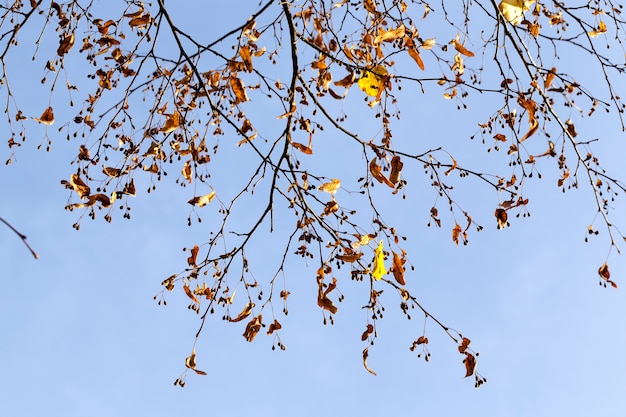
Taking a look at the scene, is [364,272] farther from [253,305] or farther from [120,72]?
[120,72]

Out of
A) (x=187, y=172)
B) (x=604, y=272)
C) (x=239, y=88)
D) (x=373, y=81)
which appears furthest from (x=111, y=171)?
(x=604, y=272)

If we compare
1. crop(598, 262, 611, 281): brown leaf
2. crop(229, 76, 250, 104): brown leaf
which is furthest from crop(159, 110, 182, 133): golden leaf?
crop(598, 262, 611, 281): brown leaf

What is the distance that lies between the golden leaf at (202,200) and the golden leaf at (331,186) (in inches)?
28.0

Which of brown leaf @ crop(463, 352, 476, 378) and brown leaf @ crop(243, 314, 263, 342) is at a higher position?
brown leaf @ crop(243, 314, 263, 342)

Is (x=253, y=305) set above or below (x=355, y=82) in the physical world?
below

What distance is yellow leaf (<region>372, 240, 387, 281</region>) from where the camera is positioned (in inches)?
176

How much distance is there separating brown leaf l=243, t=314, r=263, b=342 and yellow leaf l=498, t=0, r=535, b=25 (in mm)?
2663

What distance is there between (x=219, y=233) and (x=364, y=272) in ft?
3.54

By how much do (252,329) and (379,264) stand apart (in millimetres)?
994

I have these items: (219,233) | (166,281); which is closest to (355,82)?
(219,233)

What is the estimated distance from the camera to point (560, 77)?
473cm

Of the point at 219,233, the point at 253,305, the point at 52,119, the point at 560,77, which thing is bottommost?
the point at 253,305

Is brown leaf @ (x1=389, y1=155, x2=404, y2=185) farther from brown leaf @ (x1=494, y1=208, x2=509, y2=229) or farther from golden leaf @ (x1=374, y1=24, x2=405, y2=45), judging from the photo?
brown leaf @ (x1=494, y1=208, x2=509, y2=229)

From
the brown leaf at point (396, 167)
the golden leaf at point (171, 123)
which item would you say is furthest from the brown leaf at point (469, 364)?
the golden leaf at point (171, 123)
